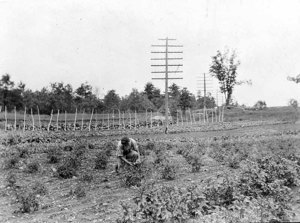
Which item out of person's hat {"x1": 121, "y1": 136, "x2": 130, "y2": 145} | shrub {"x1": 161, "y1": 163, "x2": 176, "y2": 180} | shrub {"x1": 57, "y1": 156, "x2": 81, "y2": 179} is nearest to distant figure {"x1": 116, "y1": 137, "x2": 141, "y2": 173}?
person's hat {"x1": 121, "y1": 136, "x2": 130, "y2": 145}

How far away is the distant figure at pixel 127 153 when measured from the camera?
903 centimetres

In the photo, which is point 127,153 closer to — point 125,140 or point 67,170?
point 125,140

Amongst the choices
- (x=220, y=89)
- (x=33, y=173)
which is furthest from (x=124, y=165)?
(x=220, y=89)

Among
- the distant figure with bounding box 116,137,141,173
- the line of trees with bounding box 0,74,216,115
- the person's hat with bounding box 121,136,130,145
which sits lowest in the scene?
the distant figure with bounding box 116,137,141,173

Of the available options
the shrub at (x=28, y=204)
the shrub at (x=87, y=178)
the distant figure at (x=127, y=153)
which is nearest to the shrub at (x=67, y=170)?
the shrub at (x=87, y=178)

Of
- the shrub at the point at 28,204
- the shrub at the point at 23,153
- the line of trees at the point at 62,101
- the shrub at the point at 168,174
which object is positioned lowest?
the shrub at the point at 28,204

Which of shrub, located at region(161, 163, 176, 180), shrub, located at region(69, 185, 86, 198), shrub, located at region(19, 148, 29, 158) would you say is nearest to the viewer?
shrub, located at region(69, 185, 86, 198)

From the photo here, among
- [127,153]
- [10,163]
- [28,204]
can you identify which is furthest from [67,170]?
[28,204]

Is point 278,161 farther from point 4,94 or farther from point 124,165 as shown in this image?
point 4,94

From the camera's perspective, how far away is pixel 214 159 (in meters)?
12.3

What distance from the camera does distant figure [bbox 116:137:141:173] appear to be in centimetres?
903

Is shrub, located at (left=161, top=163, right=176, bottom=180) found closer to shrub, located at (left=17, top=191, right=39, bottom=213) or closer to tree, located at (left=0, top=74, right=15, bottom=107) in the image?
shrub, located at (left=17, top=191, right=39, bottom=213)

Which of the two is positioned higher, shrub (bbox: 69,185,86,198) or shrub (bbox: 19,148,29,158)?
shrub (bbox: 19,148,29,158)

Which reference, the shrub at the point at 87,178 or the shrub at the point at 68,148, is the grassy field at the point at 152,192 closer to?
→ the shrub at the point at 87,178
